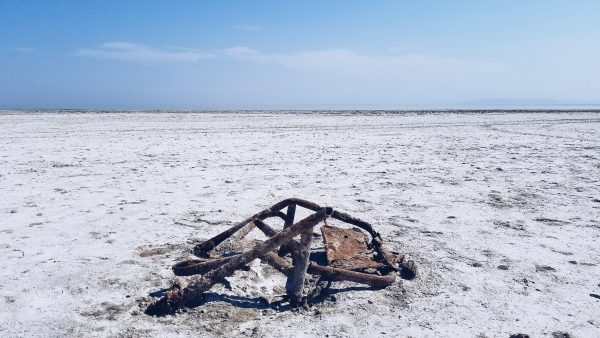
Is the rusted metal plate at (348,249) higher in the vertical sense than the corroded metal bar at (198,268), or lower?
lower

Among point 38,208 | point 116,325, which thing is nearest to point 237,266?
point 116,325

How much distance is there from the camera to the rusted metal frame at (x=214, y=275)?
3014 mm

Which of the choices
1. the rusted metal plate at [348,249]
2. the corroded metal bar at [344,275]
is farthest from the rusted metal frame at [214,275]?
the rusted metal plate at [348,249]

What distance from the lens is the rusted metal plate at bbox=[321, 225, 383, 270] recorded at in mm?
3734

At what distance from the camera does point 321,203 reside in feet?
20.5

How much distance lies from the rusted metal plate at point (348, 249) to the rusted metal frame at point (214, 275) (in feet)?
2.52

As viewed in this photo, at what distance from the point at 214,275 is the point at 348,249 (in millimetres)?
1489

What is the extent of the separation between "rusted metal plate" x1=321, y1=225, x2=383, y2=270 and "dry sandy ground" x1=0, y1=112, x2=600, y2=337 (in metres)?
0.29

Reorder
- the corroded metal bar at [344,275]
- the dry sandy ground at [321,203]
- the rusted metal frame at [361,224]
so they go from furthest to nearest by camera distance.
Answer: the rusted metal frame at [361,224] → the corroded metal bar at [344,275] → the dry sandy ground at [321,203]

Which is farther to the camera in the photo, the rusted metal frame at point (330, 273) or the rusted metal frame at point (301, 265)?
the rusted metal frame at point (330, 273)

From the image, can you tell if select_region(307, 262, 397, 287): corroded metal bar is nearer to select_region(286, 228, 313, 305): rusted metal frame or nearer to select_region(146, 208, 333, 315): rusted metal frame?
select_region(286, 228, 313, 305): rusted metal frame

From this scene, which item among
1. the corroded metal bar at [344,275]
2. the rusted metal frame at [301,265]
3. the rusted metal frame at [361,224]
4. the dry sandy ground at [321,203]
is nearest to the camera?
the dry sandy ground at [321,203]

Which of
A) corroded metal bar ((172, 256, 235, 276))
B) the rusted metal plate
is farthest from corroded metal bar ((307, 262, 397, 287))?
corroded metal bar ((172, 256, 235, 276))

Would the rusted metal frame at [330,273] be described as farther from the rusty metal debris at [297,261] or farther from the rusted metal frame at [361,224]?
the rusted metal frame at [361,224]
